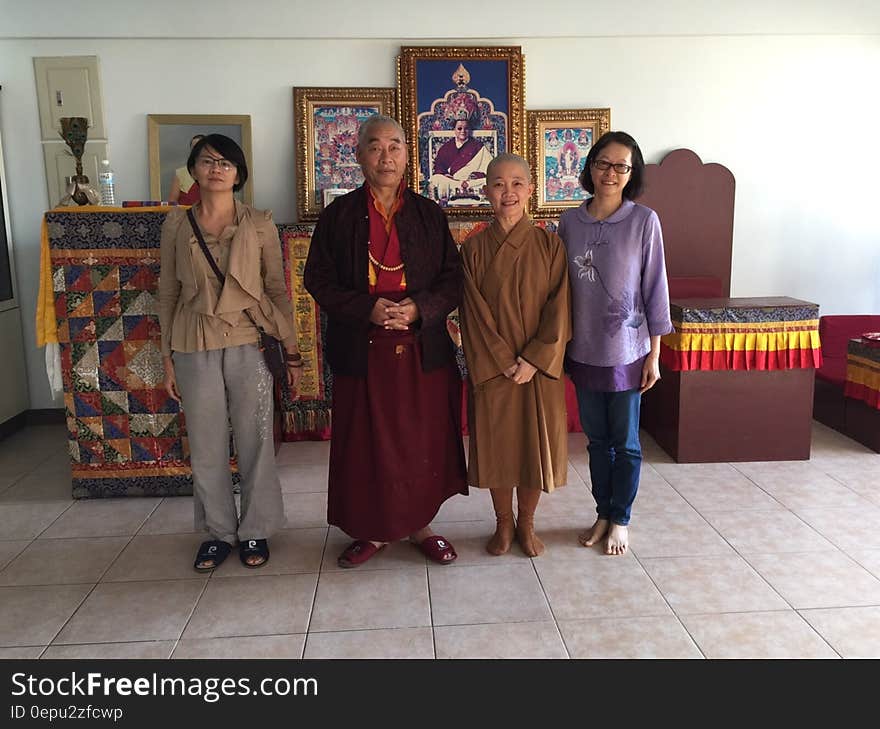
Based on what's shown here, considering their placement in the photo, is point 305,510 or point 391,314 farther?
point 305,510

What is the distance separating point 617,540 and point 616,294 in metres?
0.90

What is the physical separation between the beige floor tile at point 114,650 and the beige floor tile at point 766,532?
1.98m

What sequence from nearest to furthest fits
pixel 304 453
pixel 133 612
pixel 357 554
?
pixel 133 612 → pixel 357 554 → pixel 304 453

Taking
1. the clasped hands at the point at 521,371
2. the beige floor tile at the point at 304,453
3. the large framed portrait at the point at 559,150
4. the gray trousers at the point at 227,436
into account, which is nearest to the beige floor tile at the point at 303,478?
the beige floor tile at the point at 304,453

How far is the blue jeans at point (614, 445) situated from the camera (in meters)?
2.66

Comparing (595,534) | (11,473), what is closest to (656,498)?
(595,534)

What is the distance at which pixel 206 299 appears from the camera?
2.50 m

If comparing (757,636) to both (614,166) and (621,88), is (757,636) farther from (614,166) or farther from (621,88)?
(621,88)

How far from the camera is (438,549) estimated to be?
8.82 feet

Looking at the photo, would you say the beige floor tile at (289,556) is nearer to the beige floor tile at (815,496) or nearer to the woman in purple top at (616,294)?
the woman in purple top at (616,294)

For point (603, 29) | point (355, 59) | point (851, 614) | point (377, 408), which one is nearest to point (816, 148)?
point (603, 29)

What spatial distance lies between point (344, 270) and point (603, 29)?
107 inches

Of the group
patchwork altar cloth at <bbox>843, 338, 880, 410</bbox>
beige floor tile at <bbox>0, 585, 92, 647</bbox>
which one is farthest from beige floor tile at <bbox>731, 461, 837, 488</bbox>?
beige floor tile at <bbox>0, 585, 92, 647</bbox>

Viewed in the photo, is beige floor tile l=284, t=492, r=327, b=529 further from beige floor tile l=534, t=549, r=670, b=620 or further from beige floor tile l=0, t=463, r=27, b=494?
beige floor tile l=0, t=463, r=27, b=494
